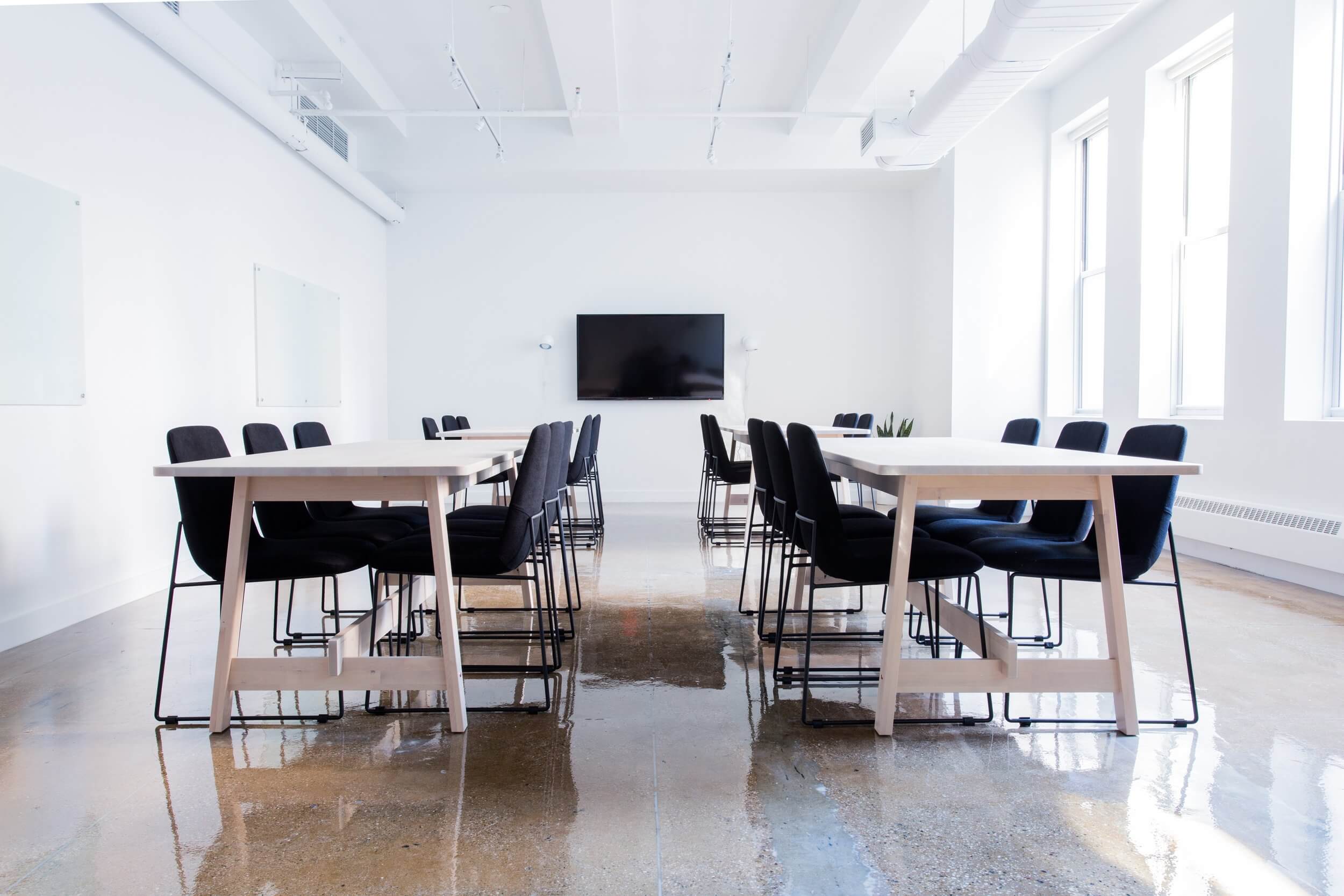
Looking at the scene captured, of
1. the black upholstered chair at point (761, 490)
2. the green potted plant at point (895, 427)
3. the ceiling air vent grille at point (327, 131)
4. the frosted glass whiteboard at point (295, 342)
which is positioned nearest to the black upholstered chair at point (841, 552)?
the black upholstered chair at point (761, 490)

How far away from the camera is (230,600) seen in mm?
2373

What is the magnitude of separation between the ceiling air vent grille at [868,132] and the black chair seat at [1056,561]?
4768 mm

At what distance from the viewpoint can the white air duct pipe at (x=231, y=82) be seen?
4215mm

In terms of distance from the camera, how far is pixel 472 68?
6.76 m

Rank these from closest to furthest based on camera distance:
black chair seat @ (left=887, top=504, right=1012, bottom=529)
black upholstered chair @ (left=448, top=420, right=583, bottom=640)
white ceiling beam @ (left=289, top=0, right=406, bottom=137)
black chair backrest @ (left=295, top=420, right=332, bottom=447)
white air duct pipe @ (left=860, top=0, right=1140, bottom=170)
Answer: black upholstered chair @ (left=448, top=420, right=583, bottom=640), black chair seat @ (left=887, top=504, right=1012, bottom=529), black chair backrest @ (left=295, top=420, right=332, bottom=447), white air duct pipe @ (left=860, top=0, right=1140, bottom=170), white ceiling beam @ (left=289, top=0, right=406, bottom=137)

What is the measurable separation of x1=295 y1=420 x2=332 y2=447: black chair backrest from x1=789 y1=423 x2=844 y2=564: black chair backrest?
2402 mm

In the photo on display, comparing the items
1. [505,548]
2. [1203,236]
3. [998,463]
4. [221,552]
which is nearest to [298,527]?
[221,552]

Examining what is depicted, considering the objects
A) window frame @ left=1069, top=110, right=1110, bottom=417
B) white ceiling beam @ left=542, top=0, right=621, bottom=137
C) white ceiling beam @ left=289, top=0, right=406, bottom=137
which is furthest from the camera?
window frame @ left=1069, top=110, right=1110, bottom=417

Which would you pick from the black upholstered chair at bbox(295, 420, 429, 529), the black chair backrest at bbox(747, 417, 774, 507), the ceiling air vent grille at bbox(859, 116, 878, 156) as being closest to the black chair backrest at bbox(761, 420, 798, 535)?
the black chair backrest at bbox(747, 417, 774, 507)

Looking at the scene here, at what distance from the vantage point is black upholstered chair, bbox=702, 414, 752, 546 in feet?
19.0

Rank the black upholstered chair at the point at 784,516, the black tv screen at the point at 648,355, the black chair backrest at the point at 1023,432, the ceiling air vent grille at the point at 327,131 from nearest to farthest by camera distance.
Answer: the black upholstered chair at the point at 784,516 → the black chair backrest at the point at 1023,432 → the ceiling air vent grille at the point at 327,131 → the black tv screen at the point at 648,355

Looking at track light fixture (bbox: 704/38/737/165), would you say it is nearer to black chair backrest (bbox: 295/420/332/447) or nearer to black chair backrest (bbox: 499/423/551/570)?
black chair backrest (bbox: 295/420/332/447)

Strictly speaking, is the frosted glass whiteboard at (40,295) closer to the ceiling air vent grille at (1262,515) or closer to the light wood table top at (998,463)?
the light wood table top at (998,463)

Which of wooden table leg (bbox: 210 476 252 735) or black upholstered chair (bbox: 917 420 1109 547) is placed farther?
black upholstered chair (bbox: 917 420 1109 547)
